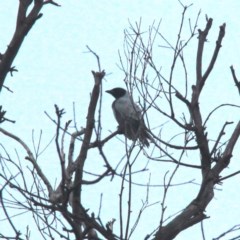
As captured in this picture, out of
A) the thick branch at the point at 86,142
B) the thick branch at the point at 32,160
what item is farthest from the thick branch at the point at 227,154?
the thick branch at the point at 32,160

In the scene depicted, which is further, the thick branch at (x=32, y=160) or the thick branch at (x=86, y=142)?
the thick branch at (x=32, y=160)

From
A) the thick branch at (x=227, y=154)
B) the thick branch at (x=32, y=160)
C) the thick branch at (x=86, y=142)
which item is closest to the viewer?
the thick branch at (x=86, y=142)

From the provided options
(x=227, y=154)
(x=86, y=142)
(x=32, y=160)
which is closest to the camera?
(x=86, y=142)

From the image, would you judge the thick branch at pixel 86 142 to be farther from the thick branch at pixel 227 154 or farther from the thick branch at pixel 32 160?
the thick branch at pixel 227 154

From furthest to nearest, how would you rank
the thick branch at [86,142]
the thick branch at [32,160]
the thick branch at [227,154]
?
the thick branch at [32,160], the thick branch at [227,154], the thick branch at [86,142]

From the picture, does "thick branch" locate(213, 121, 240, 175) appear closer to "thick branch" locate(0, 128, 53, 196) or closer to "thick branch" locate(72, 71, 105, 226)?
"thick branch" locate(72, 71, 105, 226)

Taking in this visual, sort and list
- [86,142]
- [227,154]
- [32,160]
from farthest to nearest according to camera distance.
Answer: [32,160] < [227,154] < [86,142]

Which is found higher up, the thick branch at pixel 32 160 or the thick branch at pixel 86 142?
the thick branch at pixel 32 160

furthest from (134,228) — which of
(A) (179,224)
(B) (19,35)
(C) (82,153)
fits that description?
(B) (19,35)

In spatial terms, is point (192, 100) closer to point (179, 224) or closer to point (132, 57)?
point (132, 57)

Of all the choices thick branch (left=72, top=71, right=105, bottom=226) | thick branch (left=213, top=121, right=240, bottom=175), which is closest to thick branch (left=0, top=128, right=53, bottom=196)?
thick branch (left=72, top=71, right=105, bottom=226)

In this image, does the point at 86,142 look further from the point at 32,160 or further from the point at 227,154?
the point at 32,160

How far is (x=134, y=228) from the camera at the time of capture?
3158 mm

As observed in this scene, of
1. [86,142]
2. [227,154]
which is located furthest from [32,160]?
[227,154]
